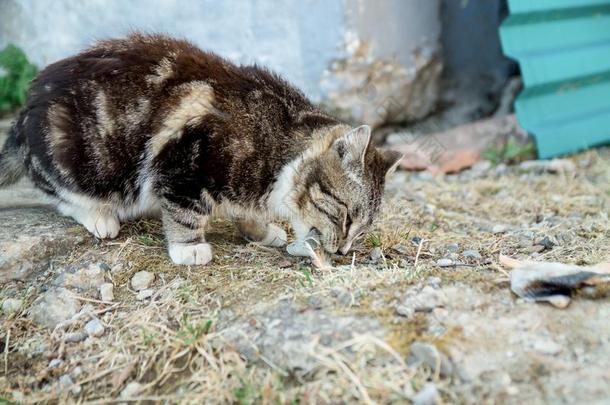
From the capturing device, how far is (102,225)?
3475 millimetres

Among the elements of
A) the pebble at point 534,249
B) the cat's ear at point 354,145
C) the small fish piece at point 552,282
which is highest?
the cat's ear at point 354,145

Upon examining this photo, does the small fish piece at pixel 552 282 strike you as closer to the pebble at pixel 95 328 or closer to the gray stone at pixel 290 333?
the gray stone at pixel 290 333

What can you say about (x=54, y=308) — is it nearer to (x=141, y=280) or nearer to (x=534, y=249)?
(x=141, y=280)

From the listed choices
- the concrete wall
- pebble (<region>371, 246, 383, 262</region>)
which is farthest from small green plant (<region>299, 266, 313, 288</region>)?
the concrete wall

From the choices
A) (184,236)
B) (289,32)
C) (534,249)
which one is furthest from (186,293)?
(289,32)

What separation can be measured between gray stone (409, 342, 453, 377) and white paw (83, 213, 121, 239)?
1.86 metres

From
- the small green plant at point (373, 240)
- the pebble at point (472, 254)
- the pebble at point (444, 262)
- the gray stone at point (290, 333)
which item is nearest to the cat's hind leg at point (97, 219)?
the gray stone at point (290, 333)

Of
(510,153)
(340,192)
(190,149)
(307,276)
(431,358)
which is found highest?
(190,149)

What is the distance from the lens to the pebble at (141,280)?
3.10m

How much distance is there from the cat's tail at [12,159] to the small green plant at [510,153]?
3573 mm

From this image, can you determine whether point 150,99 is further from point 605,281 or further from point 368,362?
point 605,281

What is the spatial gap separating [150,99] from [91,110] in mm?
318

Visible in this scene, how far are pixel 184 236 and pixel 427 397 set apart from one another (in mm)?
1650

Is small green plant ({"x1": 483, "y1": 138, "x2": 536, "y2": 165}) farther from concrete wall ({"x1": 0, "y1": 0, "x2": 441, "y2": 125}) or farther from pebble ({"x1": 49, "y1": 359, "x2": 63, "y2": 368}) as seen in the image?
pebble ({"x1": 49, "y1": 359, "x2": 63, "y2": 368})
